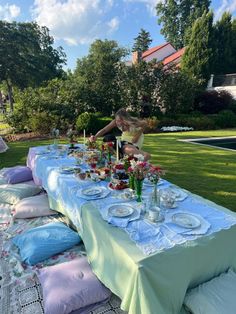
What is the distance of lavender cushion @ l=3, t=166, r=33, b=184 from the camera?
438 centimetres

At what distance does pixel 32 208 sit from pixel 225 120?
43.3 ft

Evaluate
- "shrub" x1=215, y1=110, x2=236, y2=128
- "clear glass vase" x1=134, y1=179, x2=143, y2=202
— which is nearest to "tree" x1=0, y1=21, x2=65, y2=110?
"shrub" x1=215, y1=110, x2=236, y2=128

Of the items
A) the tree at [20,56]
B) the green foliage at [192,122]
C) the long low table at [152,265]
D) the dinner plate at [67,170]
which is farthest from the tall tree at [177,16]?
the long low table at [152,265]

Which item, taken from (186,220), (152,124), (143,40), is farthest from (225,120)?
(143,40)

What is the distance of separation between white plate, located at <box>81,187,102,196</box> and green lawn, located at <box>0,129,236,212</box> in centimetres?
218

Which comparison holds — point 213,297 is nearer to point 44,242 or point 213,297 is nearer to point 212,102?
point 44,242

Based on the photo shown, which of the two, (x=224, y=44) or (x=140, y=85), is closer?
(x=140, y=85)

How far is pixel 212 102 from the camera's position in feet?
52.0

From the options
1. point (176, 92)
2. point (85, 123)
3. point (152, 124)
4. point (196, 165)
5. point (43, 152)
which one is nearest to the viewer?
point (43, 152)

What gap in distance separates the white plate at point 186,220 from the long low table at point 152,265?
13 cm

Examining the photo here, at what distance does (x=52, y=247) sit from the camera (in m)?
2.42

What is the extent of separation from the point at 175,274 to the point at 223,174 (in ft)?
13.2

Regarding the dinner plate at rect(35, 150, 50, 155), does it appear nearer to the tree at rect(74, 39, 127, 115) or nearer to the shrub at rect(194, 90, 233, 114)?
the tree at rect(74, 39, 127, 115)

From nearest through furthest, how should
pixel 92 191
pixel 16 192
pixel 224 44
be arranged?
1. pixel 92 191
2. pixel 16 192
3. pixel 224 44
